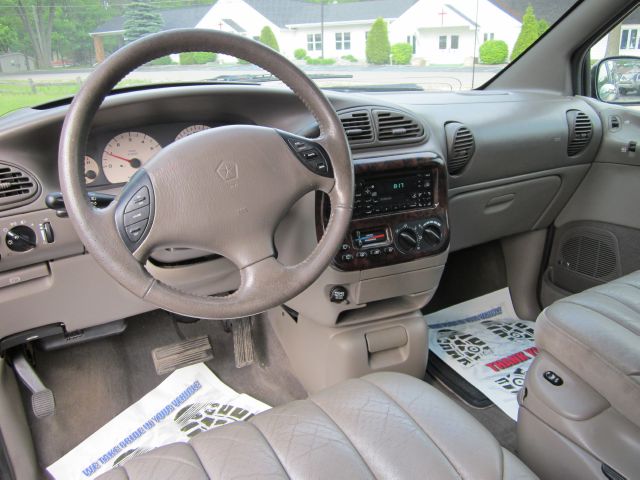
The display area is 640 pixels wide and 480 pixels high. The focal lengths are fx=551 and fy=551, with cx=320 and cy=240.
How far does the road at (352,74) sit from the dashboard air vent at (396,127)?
0.70 feet

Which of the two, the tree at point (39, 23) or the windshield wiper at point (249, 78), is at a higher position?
the tree at point (39, 23)

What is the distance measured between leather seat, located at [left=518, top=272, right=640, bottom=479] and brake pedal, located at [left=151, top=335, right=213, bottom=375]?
1.16 meters

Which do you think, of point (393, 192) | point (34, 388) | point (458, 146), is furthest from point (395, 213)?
point (34, 388)

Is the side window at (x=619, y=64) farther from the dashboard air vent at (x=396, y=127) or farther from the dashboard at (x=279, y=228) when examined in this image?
the dashboard air vent at (x=396, y=127)

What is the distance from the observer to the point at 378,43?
184cm

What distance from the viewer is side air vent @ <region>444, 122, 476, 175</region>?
184 centimetres

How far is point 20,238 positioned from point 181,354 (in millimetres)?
877

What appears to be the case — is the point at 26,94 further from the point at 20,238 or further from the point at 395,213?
the point at 395,213

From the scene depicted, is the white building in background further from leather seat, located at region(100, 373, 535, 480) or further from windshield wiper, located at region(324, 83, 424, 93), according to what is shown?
leather seat, located at region(100, 373, 535, 480)

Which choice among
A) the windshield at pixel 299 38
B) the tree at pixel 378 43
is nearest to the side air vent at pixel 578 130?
the windshield at pixel 299 38

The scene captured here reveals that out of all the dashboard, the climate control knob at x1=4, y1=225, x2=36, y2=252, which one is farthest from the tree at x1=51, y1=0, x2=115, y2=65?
the climate control knob at x1=4, y1=225, x2=36, y2=252

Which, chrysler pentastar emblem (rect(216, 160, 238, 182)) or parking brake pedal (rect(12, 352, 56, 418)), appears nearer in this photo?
chrysler pentastar emblem (rect(216, 160, 238, 182))

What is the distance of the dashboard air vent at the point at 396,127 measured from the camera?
159 centimetres

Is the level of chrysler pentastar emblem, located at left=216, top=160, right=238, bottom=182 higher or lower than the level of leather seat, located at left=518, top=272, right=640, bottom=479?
higher
